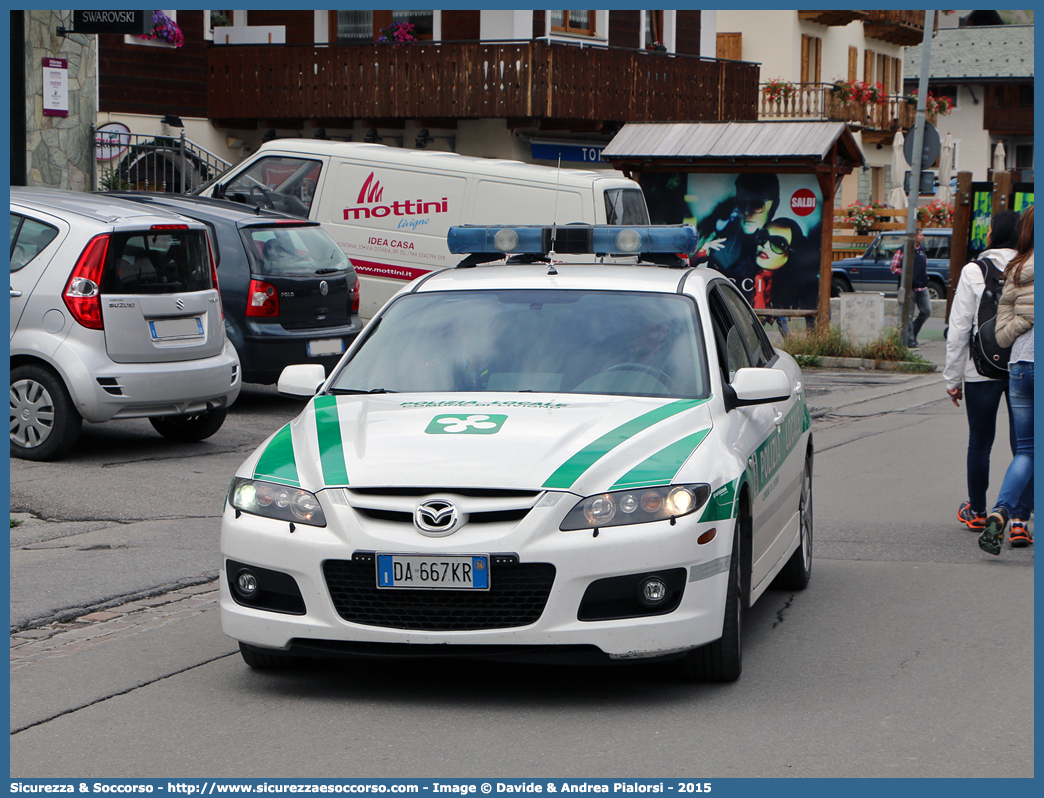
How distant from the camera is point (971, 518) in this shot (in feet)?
29.7

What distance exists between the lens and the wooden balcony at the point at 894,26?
155ft

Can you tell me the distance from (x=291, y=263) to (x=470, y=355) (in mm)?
7651

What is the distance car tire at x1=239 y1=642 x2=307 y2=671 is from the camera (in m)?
5.60

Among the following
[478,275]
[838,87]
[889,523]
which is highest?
[838,87]

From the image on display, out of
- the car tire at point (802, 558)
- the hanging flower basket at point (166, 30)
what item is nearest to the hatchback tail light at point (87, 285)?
the car tire at point (802, 558)

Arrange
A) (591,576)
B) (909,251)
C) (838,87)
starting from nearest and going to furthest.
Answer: (591,576)
(909,251)
(838,87)

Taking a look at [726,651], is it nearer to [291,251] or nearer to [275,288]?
[275,288]

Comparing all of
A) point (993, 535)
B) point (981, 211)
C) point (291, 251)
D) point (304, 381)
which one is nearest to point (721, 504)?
point (304, 381)

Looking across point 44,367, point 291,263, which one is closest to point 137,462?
point 44,367

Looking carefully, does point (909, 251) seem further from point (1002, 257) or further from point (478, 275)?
point (478, 275)

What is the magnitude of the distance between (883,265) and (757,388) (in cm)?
2886

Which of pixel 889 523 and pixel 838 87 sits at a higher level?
pixel 838 87

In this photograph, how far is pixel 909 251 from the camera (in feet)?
72.3

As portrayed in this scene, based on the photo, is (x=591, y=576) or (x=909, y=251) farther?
(x=909, y=251)
